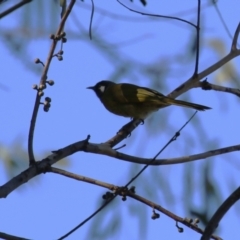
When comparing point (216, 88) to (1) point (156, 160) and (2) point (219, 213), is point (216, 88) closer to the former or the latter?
(1) point (156, 160)

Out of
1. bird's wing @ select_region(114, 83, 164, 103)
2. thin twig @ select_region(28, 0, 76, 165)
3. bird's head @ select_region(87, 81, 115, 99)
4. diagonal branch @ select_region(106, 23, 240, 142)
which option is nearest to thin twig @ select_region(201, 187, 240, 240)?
thin twig @ select_region(28, 0, 76, 165)

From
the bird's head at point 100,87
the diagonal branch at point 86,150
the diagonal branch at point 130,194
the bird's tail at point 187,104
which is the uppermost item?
the bird's head at point 100,87

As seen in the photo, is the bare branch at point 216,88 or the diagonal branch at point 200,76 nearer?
the diagonal branch at point 200,76

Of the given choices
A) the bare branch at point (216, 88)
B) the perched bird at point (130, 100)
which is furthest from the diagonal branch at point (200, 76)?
the perched bird at point (130, 100)

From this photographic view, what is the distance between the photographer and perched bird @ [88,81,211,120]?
16.9 feet

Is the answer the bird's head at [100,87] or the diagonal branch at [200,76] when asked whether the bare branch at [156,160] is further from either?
the bird's head at [100,87]

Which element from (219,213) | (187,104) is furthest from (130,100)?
(219,213)

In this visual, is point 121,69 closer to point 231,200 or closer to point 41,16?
point 41,16

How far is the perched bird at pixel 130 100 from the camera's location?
516 centimetres

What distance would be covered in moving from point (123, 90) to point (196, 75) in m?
2.08

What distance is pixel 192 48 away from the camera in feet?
14.7

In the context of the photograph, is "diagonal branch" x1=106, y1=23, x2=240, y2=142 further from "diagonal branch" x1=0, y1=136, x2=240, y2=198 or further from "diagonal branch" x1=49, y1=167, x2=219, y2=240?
"diagonal branch" x1=49, y1=167, x2=219, y2=240

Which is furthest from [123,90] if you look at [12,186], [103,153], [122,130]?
[12,186]

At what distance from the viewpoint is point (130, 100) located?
5898 millimetres
